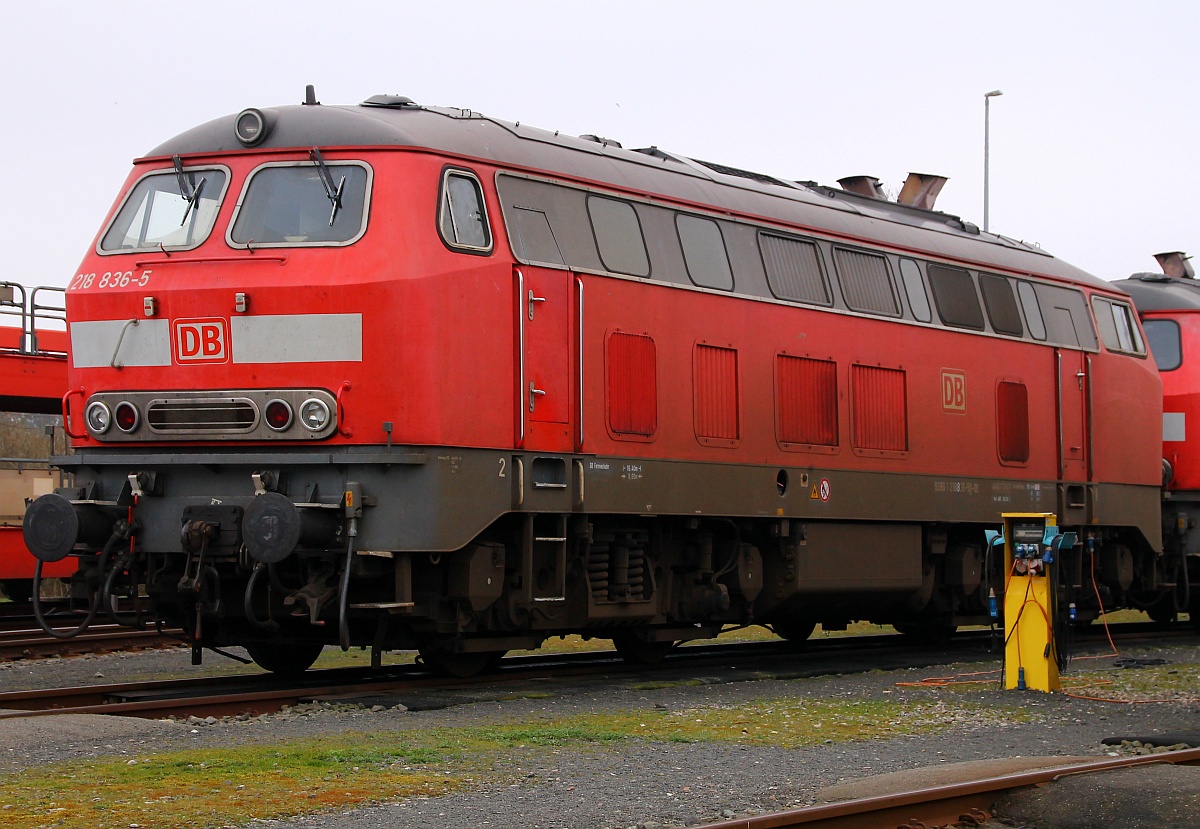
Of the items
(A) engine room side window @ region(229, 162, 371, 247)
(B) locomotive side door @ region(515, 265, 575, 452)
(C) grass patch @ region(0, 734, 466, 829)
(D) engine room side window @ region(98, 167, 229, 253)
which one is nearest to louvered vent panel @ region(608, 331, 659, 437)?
(B) locomotive side door @ region(515, 265, 575, 452)

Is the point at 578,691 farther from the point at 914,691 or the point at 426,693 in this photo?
the point at 914,691

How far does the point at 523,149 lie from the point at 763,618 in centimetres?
547

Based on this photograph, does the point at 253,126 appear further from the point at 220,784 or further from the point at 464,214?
the point at 220,784

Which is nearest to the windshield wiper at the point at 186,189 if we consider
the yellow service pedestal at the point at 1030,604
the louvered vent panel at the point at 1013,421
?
the yellow service pedestal at the point at 1030,604

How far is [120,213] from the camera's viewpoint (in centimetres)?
1195

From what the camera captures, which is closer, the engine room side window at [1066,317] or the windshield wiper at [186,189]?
the windshield wiper at [186,189]

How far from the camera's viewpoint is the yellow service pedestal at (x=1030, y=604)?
41.3 feet

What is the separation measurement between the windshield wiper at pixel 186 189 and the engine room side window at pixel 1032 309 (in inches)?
383

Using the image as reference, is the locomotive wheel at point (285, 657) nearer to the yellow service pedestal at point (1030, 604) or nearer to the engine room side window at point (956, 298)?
the yellow service pedestal at point (1030, 604)

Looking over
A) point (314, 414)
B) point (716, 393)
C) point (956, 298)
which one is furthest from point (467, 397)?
point (956, 298)

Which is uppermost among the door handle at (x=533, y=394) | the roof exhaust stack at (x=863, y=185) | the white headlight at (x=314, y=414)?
the roof exhaust stack at (x=863, y=185)

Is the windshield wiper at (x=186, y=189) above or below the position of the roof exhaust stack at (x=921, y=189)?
below

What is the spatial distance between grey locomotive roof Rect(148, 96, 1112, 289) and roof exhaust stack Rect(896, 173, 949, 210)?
1433mm

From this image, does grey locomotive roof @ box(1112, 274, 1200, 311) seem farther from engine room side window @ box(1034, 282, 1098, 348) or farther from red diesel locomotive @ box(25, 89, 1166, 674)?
red diesel locomotive @ box(25, 89, 1166, 674)
